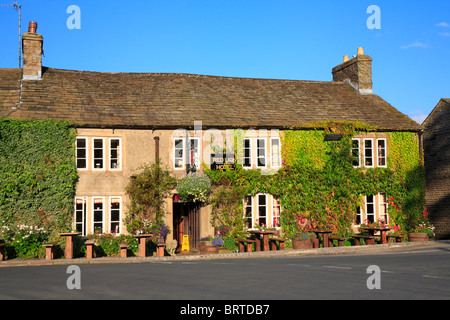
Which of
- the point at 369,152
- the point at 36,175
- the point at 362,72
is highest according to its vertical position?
the point at 362,72

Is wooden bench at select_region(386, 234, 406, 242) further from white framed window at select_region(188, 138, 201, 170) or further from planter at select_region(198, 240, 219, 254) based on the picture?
white framed window at select_region(188, 138, 201, 170)

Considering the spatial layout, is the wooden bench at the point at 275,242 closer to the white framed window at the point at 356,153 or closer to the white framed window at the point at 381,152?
the white framed window at the point at 356,153

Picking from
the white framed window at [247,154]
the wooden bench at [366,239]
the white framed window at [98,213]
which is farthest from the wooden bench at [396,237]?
the white framed window at [98,213]

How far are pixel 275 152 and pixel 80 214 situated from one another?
942 centimetres

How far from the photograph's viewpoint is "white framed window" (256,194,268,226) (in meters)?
23.5

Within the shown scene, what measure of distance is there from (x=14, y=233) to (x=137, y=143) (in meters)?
6.27

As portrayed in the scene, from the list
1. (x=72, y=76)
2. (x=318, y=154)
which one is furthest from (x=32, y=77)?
(x=318, y=154)

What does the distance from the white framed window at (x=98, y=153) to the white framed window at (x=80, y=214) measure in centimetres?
156

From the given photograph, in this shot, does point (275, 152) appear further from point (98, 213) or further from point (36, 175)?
point (36, 175)

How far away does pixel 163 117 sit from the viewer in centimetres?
2289

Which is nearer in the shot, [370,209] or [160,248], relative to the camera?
[160,248]

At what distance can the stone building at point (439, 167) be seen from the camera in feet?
89.1

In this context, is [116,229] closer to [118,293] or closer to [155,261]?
[155,261]

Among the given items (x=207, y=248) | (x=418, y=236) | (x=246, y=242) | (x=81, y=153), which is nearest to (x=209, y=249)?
(x=207, y=248)
